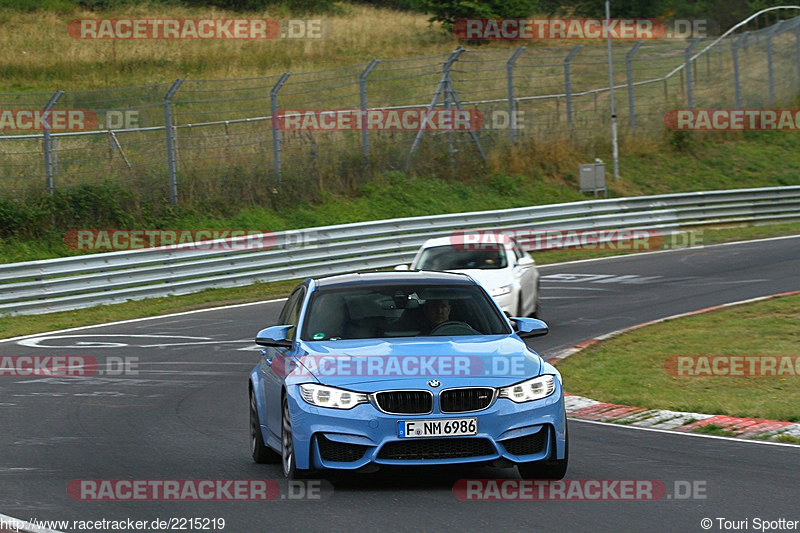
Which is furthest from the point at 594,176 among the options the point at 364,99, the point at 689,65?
the point at 364,99

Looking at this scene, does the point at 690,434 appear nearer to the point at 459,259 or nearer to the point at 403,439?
the point at 403,439

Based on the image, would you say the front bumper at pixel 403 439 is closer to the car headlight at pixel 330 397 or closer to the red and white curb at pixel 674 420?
the car headlight at pixel 330 397

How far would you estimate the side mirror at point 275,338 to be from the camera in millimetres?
9114

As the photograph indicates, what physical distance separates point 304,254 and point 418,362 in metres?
19.1

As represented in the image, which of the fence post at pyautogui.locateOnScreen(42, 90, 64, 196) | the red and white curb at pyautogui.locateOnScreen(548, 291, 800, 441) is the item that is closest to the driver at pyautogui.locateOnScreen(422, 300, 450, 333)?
the red and white curb at pyautogui.locateOnScreen(548, 291, 800, 441)

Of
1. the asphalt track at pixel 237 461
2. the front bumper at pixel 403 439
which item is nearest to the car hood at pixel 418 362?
the front bumper at pixel 403 439

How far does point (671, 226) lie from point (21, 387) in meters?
21.4

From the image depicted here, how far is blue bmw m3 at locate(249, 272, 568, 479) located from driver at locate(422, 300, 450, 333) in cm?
2

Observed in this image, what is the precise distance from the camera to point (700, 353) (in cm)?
1567

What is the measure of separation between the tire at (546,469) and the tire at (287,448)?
1458mm

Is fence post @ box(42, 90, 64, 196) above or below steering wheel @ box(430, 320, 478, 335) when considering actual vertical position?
above

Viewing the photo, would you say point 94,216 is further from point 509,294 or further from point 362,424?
point 362,424

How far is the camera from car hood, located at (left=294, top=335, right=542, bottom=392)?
8164mm

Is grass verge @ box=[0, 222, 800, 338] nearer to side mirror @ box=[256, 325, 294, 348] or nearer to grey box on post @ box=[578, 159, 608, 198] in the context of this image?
grey box on post @ box=[578, 159, 608, 198]
